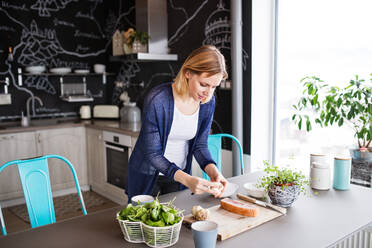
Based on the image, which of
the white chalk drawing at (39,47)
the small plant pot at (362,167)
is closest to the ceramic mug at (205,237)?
the small plant pot at (362,167)

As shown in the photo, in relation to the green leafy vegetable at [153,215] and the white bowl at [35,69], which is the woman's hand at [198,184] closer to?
the green leafy vegetable at [153,215]

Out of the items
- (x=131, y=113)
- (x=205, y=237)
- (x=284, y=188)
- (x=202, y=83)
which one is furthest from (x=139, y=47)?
(x=205, y=237)

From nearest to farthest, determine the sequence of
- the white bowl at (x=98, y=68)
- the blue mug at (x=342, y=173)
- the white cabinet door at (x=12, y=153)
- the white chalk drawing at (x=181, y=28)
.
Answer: the blue mug at (x=342, y=173) → the white chalk drawing at (x=181, y=28) → the white cabinet door at (x=12, y=153) → the white bowl at (x=98, y=68)

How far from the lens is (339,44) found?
8.85 feet

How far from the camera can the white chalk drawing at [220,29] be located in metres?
3.17

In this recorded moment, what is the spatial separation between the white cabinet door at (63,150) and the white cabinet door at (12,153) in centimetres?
10

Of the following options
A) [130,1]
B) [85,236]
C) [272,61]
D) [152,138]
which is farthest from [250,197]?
[130,1]

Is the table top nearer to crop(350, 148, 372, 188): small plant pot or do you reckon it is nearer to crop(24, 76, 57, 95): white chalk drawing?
crop(350, 148, 372, 188): small plant pot

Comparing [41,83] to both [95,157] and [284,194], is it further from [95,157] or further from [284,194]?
[284,194]

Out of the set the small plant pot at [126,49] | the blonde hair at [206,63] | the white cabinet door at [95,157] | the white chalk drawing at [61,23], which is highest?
the white chalk drawing at [61,23]

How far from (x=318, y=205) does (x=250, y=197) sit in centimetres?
31

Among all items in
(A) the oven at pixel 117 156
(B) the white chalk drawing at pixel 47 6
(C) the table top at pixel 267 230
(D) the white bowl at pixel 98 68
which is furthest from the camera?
(D) the white bowl at pixel 98 68

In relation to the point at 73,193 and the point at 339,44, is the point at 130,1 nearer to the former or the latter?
the point at 73,193

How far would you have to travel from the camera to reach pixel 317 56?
285cm
